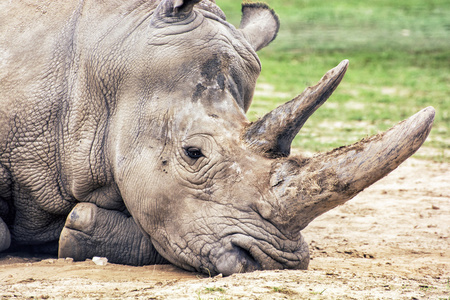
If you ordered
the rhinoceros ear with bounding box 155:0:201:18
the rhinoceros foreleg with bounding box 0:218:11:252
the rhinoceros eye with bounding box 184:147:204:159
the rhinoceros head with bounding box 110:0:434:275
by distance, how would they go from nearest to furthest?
1. the rhinoceros head with bounding box 110:0:434:275
2. the rhinoceros eye with bounding box 184:147:204:159
3. the rhinoceros ear with bounding box 155:0:201:18
4. the rhinoceros foreleg with bounding box 0:218:11:252

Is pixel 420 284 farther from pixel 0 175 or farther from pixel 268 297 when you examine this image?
pixel 0 175

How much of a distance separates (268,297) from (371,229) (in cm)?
262

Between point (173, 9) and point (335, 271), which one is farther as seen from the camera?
point (173, 9)

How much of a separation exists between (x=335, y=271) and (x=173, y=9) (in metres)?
2.04

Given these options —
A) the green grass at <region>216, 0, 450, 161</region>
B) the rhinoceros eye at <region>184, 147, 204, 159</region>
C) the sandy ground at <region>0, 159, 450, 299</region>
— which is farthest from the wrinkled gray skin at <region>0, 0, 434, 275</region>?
the green grass at <region>216, 0, 450, 161</region>

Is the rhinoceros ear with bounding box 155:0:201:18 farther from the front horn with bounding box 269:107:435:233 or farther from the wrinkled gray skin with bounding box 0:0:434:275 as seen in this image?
the front horn with bounding box 269:107:435:233

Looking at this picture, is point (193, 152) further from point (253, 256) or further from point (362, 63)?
point (362, 63)

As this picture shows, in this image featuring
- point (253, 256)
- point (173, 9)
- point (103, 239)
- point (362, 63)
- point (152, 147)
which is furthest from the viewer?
point (362, 63)

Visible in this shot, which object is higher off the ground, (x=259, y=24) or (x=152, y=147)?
(x=259, y=24)

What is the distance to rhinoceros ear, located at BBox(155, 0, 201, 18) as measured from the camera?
4.64m

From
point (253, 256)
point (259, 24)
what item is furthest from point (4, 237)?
point (259, 24)

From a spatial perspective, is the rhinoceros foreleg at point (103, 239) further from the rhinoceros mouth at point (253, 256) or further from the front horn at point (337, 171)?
the front horn at point (337, 171)

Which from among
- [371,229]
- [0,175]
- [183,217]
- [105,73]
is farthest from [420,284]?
[0,175]

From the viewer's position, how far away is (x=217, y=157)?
14.3 ft
